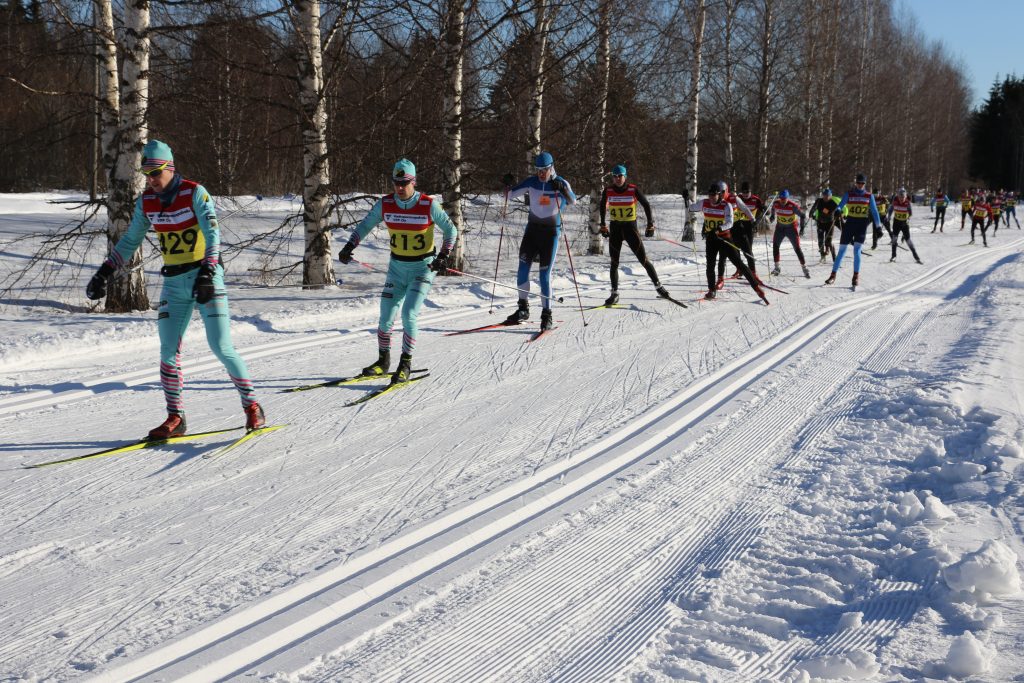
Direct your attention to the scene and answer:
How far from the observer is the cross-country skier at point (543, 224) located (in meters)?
9.82

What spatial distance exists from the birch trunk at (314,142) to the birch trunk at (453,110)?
6.75 feet

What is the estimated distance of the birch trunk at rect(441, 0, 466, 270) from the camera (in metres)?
12.9

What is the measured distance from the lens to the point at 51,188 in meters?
36.3

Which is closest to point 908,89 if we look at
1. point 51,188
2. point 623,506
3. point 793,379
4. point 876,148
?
point 876,148

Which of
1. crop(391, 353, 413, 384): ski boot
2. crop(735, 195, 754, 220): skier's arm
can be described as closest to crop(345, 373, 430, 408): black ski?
crop(391, 353, 413, 384): ski boot

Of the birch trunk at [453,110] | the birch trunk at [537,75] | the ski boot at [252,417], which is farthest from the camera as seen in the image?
→ the birch trunk at [537,75]

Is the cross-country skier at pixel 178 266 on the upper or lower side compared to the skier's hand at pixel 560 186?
lower

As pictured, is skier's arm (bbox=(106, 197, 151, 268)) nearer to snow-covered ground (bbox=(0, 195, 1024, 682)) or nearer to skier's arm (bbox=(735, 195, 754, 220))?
snow-covered ground (bbox=(0, 195, 1024, 682))

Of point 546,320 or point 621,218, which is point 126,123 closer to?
point 546,320

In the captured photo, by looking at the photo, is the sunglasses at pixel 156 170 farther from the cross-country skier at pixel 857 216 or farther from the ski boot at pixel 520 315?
the cross-country skier at pixel 857 216

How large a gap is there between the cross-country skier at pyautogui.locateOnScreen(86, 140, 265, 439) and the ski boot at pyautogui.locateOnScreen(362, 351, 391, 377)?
1.78m

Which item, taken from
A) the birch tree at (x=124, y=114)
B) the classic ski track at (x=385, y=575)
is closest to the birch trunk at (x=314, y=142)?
the birch tree at (x=124, y=114)

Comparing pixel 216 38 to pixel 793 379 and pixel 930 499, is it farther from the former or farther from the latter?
pixel 930 499

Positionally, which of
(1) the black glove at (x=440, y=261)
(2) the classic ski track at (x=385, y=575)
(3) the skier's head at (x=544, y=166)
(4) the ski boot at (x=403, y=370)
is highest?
(3) the skier's head at (x=544, y=166)
